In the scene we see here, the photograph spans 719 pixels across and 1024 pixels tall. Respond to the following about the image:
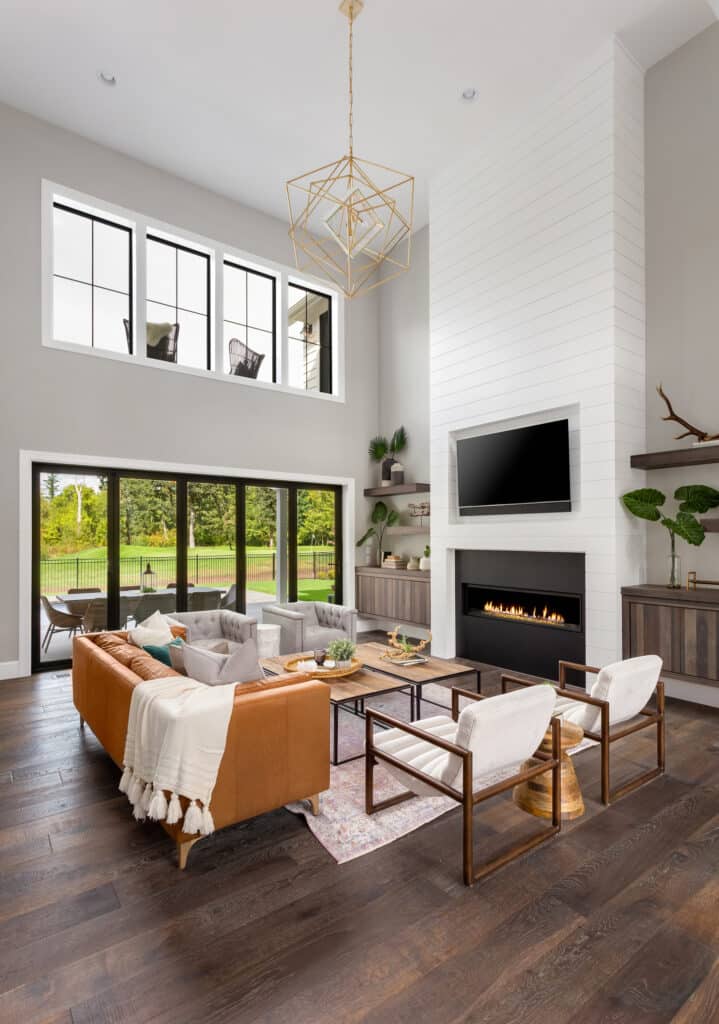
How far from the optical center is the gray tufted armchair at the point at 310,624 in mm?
5922

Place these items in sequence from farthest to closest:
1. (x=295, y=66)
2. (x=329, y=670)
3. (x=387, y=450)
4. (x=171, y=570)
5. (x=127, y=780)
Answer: (x=387, y=450) < (x=171, y=570) < (x=295, y=66) < (x=329, y=670) < (x=127, y=780)

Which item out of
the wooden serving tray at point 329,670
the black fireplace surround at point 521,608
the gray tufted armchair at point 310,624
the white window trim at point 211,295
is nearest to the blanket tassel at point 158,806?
the wooden serving tray at point 329,670

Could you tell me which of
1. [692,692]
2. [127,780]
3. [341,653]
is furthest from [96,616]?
[692,692]

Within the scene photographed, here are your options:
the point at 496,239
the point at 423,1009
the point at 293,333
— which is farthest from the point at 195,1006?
the point at 293,333

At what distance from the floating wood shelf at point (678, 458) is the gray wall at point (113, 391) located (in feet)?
13.6

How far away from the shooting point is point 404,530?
7.71 metres

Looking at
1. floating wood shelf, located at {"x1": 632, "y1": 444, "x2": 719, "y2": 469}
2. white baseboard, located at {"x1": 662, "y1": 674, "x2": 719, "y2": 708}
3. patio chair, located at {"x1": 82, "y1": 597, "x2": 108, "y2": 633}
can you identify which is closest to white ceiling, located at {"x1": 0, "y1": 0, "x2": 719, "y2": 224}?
floating wood shelf, located at {"x1": 632, "y1": 444, "x2": 719, "y2": 469}

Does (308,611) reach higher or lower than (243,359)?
lower

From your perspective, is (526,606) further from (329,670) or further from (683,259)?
(683,259)

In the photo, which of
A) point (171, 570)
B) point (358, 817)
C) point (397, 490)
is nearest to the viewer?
point (358, 817)

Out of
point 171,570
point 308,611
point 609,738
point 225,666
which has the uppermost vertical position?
point 171,570

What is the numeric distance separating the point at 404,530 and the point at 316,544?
1.28m

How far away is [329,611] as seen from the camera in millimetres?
6438

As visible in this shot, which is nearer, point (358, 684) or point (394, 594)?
point (358, 684)
